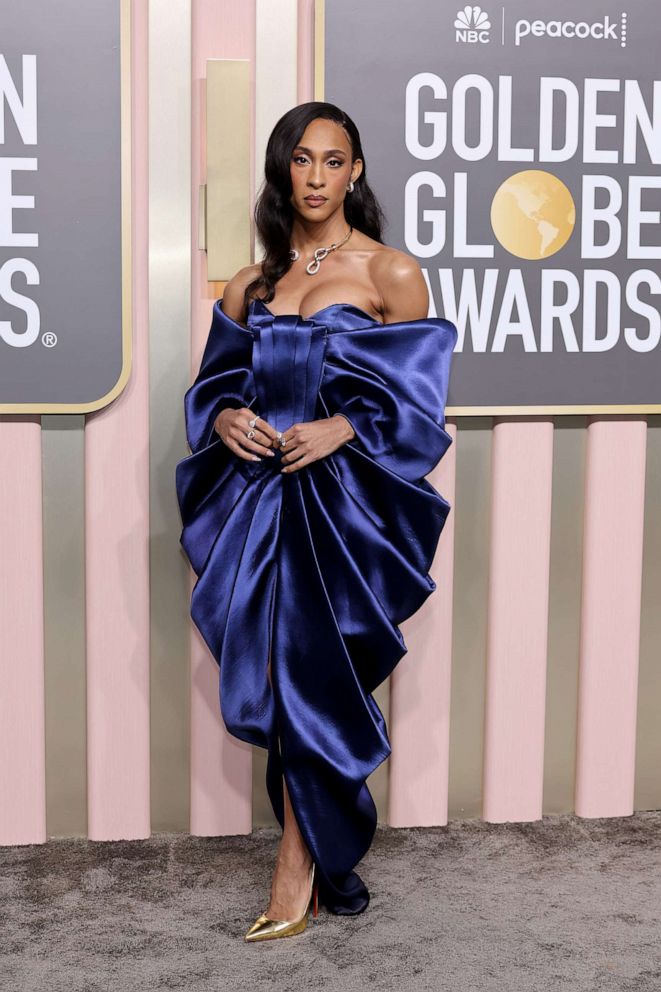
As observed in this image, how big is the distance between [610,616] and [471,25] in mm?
1359

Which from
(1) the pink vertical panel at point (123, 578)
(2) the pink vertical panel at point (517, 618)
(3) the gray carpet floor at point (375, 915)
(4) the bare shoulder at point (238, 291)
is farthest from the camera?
(2) the pink vertical panel at point (517, 618)

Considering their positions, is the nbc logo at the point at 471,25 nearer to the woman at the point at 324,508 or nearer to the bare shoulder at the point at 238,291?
the woman at the point at 324,508

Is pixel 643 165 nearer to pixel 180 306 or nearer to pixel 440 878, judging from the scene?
pixel 180 306

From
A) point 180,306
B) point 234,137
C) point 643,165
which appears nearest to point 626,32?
point 643,165

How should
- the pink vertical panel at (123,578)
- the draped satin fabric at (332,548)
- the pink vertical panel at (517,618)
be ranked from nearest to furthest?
the draped satin fabric at (332,548) < the pink vertical panel at (123,578) < the pink vertical panel at (517,618)

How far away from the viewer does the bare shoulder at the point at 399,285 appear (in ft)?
7.79

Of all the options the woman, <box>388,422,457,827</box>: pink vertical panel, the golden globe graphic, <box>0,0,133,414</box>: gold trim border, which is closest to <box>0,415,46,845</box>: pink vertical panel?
<box>0,0,133,414</box>: gold trim border

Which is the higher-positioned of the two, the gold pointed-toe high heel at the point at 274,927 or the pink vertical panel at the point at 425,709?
the pink vertical panel at the point at 425,709

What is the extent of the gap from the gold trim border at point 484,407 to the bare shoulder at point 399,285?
40cm

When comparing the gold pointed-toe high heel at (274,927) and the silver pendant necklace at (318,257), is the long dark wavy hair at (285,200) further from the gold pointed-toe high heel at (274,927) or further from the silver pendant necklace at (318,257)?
A: the gold pointed-toe high heel at (274,927)

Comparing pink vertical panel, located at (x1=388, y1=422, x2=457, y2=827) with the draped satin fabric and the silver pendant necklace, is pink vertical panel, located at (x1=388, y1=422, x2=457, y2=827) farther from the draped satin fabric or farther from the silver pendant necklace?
the silver pendant necklace

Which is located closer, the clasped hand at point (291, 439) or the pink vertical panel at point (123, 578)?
the clasped hand at point (291, 439)

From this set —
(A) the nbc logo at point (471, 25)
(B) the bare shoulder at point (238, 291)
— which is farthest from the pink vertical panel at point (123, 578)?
(A) the nbc logo at point (471, 25)

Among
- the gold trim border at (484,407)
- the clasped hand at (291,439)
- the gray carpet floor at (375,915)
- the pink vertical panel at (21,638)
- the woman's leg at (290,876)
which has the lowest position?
the gray carpet floor at (375,915)
